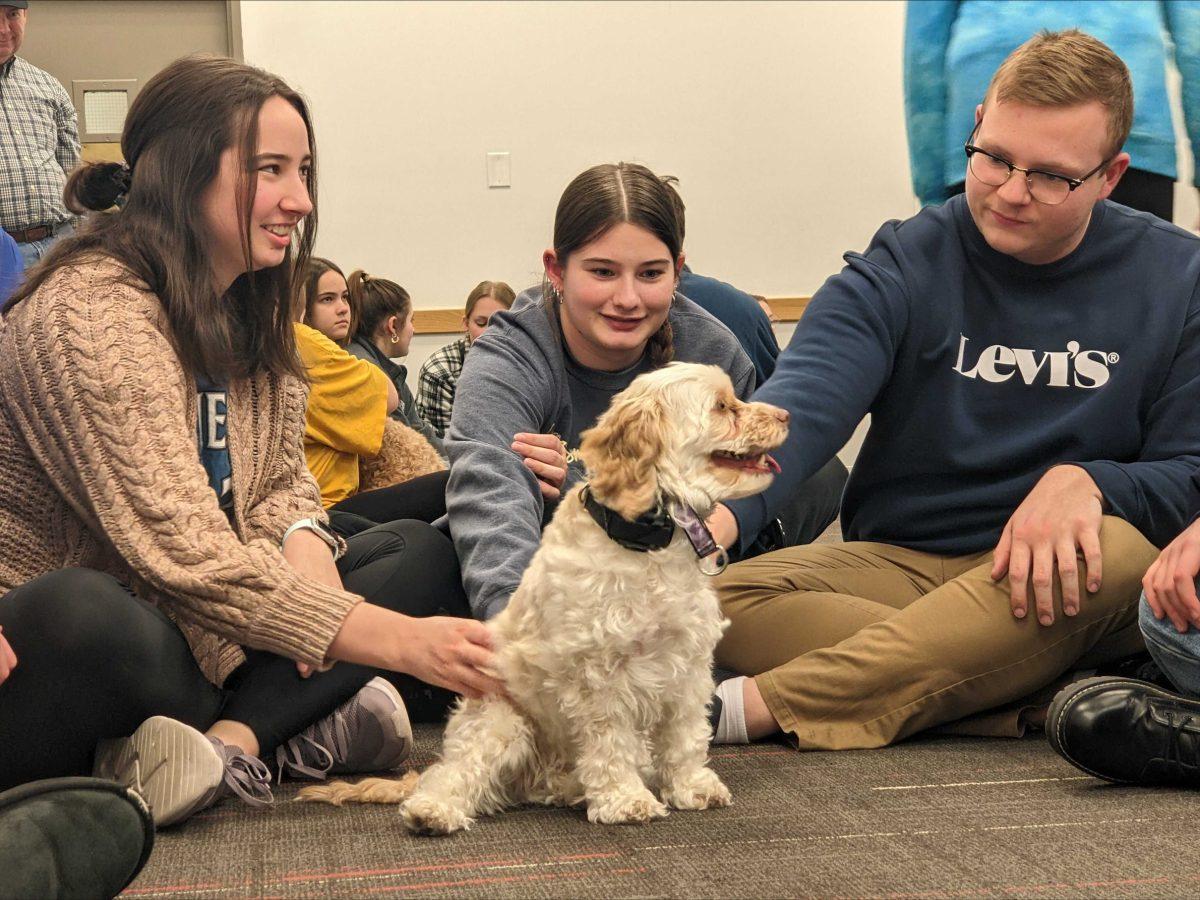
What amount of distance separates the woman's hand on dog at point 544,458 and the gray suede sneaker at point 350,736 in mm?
466

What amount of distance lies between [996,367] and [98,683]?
146cm

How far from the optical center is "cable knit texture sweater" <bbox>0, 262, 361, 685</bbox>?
5.21 feet

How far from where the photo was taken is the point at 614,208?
7.29 ft

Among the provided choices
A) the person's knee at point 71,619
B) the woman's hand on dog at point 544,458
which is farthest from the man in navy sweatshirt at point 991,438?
the person's knee at point 71,619

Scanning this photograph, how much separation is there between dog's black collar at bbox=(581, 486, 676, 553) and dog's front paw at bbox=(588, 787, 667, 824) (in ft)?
0.98

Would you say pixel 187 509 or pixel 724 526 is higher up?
pixel 187 509

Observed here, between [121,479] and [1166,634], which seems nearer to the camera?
[121,479]

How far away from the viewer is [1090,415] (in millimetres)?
2156

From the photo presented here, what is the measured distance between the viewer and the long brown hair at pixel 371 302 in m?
5.27

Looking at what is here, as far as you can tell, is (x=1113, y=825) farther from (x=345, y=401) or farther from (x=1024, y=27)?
(x=345, y=401)

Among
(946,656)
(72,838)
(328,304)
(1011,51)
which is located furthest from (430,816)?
(328,304)

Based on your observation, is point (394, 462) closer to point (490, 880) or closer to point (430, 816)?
point (430, 816)

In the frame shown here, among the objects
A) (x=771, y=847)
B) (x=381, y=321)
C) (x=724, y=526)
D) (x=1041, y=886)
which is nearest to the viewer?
(x=1041, y=886)

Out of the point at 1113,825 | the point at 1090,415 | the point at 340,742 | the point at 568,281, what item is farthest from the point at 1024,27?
the point at 340,742
